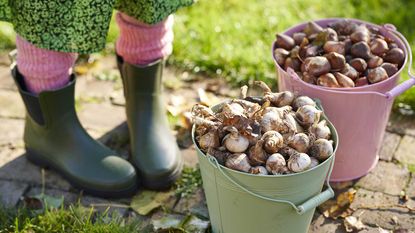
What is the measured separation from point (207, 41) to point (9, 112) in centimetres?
96

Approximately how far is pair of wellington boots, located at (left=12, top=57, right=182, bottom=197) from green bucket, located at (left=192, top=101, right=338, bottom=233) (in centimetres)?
38

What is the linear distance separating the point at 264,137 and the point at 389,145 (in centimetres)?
85

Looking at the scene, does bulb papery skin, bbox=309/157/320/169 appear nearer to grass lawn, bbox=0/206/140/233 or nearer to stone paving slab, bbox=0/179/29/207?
grass lawn, bbox=0/206/140/233

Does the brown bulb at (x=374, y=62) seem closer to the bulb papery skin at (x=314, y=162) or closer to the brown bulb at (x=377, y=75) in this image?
the brown bulb at (x=377, y=75)

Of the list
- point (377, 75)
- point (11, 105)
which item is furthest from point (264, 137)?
point (11, 105)

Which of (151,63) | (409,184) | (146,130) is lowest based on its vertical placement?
(409,184)

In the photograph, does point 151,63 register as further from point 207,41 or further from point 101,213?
point 207,41

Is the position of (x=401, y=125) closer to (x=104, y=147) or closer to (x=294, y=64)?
(x=294, y=64)

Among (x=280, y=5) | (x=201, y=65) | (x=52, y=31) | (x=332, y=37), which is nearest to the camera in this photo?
(x=52, y=31)

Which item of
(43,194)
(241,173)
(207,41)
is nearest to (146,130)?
(43,194)

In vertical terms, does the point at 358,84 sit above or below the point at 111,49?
above

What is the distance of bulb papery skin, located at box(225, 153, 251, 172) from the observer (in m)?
1.54

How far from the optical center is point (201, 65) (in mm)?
2682

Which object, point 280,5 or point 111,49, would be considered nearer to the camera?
point 111,49
